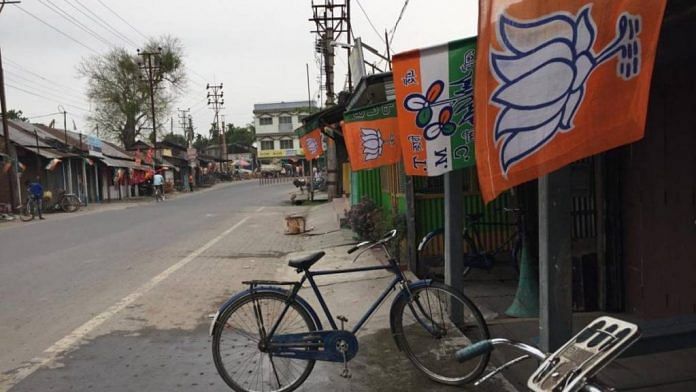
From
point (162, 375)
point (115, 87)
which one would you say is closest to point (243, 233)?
point (162, 375)

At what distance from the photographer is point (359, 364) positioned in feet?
15.5

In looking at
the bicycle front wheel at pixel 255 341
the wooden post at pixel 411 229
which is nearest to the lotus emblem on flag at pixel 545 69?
the bicycle front wheel at pixel 255 341

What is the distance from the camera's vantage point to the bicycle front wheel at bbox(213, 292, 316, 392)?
13.7ft

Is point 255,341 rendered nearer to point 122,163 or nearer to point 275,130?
point 122,163

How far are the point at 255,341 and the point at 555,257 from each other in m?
2.25

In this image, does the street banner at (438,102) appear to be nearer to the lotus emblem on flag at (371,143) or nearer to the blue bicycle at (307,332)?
the blue bicycle at (307,332)

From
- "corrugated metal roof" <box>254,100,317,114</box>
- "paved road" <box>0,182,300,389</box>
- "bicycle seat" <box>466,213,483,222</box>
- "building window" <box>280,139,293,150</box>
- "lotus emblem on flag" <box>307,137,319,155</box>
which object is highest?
"corrugated metal roof" <box>254,100,317,114</box>

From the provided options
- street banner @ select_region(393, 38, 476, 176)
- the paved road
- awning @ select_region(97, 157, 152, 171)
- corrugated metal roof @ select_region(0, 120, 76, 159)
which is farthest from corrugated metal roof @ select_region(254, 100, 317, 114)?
street banner @ select_region(393, 38, 476, 176)

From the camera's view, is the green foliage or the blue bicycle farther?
the green foliage

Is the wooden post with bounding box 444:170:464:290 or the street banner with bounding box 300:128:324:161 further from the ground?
the street banner with bounding box 300:128:324:161

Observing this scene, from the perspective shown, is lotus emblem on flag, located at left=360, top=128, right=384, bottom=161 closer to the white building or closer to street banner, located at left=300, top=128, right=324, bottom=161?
street banner, located at left=300, top=128, right=324, bottom=161

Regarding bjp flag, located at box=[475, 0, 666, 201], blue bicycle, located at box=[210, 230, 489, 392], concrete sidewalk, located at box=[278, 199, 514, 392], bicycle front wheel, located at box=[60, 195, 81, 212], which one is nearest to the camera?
bjp flag, located at box=[475, 0, 666, 201]

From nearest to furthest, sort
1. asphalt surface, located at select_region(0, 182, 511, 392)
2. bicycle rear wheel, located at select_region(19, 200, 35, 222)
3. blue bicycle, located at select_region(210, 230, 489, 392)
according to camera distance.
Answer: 1. blue bicycle, located at select_region(210, 230, 489, 392)
2. asphalt surface, located at select_region(0, 182, 511, 392)
3. bicycle rear wheel, located at select_region(19, 200, 35, 222)

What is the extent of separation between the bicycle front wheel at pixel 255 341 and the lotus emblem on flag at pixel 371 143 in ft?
11.6
